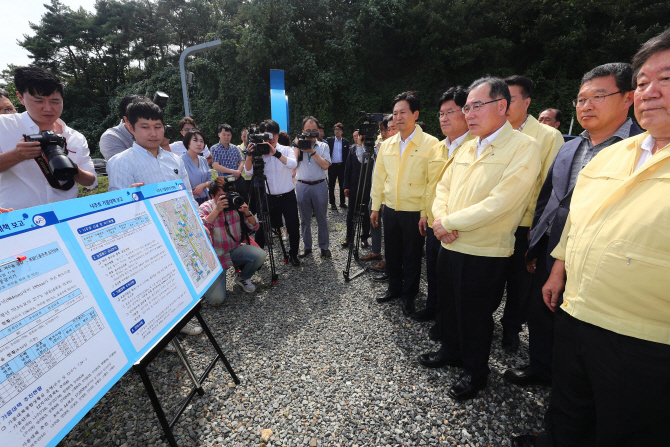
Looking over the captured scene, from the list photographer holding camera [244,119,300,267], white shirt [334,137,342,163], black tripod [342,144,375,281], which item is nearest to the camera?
black tripod [342,144,375,281]

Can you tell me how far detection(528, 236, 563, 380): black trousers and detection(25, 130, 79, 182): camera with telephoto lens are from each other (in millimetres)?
3336

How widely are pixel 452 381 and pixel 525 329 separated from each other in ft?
4.40

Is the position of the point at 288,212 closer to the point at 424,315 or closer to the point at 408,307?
the point at 408,307

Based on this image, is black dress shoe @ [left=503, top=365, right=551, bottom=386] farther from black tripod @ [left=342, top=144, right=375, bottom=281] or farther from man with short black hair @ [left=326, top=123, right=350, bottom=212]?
man with short black hair @ [left=326, top=123, right=350, bottom=212]

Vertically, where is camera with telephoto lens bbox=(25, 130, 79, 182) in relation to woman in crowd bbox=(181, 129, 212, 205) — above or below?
above

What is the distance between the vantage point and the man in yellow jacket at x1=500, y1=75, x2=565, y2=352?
8.04 feet

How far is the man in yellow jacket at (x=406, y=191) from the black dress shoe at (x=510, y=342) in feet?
3.10

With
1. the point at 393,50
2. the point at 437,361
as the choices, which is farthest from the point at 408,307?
the point at 393,50

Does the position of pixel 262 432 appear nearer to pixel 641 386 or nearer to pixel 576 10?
pixel 641 386

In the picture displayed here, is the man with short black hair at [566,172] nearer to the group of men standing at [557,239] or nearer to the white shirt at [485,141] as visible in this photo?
the group of men standing at [557,239]

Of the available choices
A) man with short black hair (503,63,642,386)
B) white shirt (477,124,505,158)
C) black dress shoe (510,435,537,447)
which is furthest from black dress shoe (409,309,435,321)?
white shirt (477,124,505,158)

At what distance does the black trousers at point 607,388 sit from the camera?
117 centimetres

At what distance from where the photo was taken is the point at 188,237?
220cm

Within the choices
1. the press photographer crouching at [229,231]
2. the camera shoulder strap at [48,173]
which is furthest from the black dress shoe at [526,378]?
the camera shoulder strap at [48,173]
